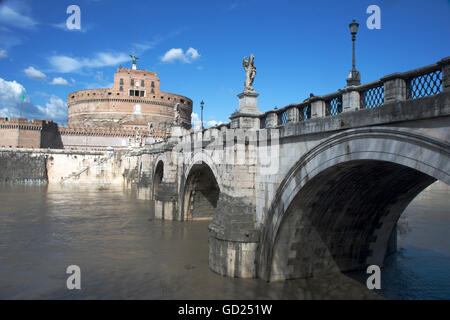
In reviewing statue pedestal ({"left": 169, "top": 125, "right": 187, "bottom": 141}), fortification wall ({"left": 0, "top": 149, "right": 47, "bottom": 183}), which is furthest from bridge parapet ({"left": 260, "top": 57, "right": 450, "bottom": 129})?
fortification wall ({"left": 0, "top": 149, "right": 47, "bottom": 183})

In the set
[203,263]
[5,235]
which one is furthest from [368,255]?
[5,235]

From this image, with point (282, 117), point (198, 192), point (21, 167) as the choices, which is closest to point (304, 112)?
point (282, 117)

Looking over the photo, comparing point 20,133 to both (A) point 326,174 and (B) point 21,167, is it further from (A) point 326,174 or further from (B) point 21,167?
(A) point 326,174

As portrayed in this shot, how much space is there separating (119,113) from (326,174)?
71.1 meters

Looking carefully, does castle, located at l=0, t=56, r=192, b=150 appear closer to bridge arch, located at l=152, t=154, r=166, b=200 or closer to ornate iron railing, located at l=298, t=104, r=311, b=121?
bridge arch, located at l=152, t=154, r=166, b=200

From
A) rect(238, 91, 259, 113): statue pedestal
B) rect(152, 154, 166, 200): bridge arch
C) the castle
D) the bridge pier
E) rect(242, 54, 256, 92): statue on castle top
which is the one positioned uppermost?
the castle

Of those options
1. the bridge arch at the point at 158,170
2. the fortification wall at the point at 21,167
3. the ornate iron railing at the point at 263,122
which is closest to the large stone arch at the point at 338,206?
the ornate iron railing at the point at 263,122

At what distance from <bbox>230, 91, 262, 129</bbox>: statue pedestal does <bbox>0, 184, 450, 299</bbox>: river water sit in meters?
5.54

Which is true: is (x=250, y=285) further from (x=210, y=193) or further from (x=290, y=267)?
(x=210, y=193)

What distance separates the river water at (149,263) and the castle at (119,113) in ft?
142

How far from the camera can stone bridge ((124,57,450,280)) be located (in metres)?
6.72

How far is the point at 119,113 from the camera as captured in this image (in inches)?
2948

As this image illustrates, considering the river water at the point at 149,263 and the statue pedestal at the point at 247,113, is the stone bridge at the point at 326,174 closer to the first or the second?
the statue pedestal at the point at 247,113

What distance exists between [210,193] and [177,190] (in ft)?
7.50
